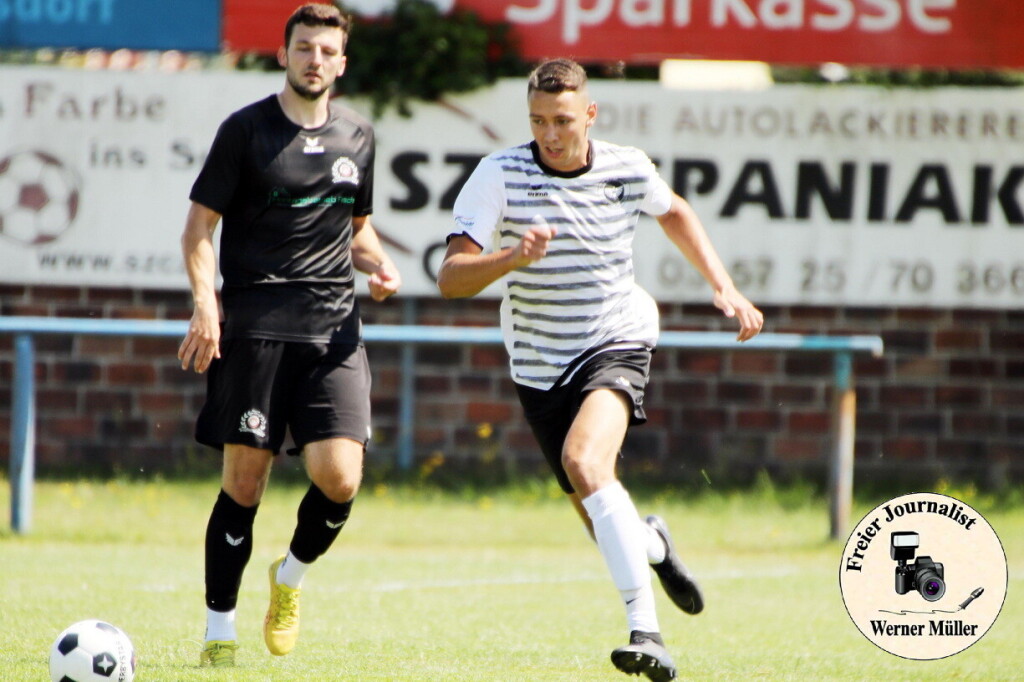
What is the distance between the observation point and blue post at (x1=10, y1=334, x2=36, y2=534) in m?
9.05

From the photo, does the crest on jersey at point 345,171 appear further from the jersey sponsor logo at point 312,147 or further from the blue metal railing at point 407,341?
the blue metal railing at point 407,341

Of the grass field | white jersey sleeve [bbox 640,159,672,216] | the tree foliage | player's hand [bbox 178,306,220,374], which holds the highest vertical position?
the tree foliage

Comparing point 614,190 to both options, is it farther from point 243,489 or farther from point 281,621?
point 281,621

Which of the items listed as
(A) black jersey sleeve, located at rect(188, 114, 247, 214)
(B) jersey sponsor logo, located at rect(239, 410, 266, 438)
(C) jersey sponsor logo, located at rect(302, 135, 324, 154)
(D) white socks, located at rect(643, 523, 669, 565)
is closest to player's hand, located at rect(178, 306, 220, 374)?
(B) jersey sponsor logo, located at rect(239, 410, 266, 438)

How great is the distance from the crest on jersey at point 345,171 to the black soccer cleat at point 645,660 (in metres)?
2.04

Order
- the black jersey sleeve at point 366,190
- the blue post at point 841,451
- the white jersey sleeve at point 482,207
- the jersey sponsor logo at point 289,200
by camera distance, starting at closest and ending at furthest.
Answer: the white jersey sleeve at point 482,207 < the jersey sponsor logo at point 289,200 < the black jersey sleeve at point 366,190 < the blue post at point 841,451

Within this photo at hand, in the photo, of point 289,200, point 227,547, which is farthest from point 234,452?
point 289,200

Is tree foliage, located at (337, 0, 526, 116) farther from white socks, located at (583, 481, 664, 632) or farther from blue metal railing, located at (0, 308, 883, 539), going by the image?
white socks, located at (583, 481, 664, 632)

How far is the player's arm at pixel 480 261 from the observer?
4883 millimetres

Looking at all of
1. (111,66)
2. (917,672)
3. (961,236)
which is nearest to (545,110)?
(917,672)

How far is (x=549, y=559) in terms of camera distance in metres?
8.94

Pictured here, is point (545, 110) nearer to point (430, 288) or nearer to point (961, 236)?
point (430, 288)

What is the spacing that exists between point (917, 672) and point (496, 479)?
599cm

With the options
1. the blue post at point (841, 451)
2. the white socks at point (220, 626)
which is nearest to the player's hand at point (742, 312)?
the white socks at point (220, 626)
